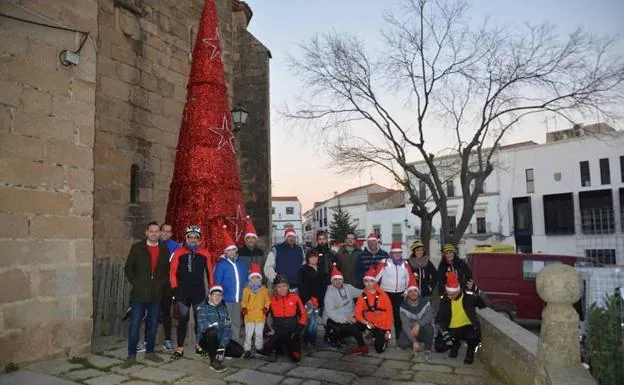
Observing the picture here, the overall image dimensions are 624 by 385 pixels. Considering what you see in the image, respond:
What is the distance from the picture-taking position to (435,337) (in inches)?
255

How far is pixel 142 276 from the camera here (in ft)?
18.1

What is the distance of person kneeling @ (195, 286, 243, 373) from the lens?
5320mm

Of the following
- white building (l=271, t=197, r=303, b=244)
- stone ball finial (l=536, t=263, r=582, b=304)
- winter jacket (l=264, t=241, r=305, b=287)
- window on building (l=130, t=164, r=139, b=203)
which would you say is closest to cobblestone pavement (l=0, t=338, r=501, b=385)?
winter jacket (l=264, t=241, r=305, b=287)

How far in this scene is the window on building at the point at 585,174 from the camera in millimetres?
28766

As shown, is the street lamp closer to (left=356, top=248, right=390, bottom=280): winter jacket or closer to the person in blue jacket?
(left=356, top=248, right=390, bottom=280): winter jacket

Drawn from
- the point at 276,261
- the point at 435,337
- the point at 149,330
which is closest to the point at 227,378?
the point at 149,330

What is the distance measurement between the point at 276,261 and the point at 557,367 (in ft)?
13.6

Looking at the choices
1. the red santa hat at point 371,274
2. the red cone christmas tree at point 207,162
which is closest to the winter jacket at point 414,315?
the red santa hat at point 371,274

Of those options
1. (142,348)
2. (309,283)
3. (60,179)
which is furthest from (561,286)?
(60,179)

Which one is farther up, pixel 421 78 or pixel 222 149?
pixel 421 78

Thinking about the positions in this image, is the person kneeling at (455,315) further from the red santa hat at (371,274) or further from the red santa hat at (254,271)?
the red santa hat at (254,271)

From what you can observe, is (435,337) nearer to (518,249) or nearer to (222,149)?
(222,149)

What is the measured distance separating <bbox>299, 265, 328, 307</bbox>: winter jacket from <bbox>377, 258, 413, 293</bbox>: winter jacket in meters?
0.93

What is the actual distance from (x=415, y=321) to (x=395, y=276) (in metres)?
0.81
